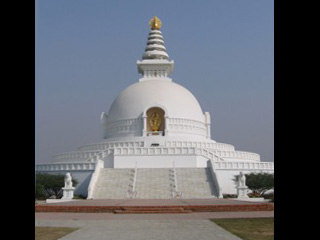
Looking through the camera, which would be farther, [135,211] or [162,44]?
[162,44]

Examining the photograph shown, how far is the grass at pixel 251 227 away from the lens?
9.16m

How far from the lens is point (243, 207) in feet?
52.0

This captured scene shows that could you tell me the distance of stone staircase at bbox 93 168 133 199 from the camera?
25984 millimetres

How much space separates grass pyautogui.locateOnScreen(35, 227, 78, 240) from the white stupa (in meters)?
15.0

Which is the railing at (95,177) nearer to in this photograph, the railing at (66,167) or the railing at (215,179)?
the railing at (66,167)

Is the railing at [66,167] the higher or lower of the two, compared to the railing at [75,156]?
lower

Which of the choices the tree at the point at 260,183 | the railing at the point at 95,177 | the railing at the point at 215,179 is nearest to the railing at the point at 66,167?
the railing at the point at 95,177

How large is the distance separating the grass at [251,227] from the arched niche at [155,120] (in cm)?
3026

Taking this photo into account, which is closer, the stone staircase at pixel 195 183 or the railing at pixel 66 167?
the stone staircase at pixel 195 183

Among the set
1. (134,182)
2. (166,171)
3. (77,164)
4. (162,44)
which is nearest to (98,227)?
(134,182)

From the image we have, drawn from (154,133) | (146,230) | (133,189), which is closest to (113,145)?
(154,133)

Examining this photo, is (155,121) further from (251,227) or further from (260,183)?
(251,227)
